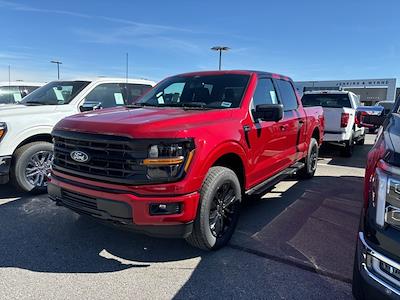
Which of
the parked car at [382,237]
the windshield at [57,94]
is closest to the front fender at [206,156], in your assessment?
the parked car at [382,237]

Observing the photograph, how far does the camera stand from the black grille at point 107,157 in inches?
123

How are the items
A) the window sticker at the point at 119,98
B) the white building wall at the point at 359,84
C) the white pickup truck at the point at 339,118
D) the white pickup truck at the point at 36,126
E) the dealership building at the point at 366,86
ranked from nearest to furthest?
the white pickup truck at the point at 36,126 → the window sticker at the point at 119,98 → the white pickup truck at the point at 339,118 → the white building wall at the point at 359,84 → the dealership building at the point at 366,86

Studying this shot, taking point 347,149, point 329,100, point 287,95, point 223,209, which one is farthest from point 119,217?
point 329,100

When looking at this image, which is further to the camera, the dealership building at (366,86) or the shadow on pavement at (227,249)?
the dealership building at (366,86)

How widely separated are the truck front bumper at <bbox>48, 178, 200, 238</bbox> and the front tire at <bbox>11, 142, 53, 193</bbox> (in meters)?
2.37

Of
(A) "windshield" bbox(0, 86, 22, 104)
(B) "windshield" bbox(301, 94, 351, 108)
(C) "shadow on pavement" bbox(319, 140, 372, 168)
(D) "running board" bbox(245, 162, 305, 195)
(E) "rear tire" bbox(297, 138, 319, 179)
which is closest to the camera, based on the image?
(D) "running board" bbox(245, 162, 305, 195)

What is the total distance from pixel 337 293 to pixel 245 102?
2246 millimetres

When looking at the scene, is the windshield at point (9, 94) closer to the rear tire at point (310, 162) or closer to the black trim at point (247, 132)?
the rear tire at point (310, 162)

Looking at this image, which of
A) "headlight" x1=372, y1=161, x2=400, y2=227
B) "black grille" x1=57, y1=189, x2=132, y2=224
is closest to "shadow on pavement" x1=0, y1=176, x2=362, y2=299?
"black grille" x1=57, y1=189, x2=132, y2=224

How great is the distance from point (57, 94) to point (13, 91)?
4.54 meters

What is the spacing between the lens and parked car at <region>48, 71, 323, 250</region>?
3123 mm

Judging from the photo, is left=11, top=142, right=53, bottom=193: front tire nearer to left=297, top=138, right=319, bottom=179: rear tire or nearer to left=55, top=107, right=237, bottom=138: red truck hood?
left=55, top=107, right=237, bottom=138: red truck hood

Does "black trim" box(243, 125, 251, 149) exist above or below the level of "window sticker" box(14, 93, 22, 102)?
below

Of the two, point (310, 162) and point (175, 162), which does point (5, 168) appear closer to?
point (175, 162)
